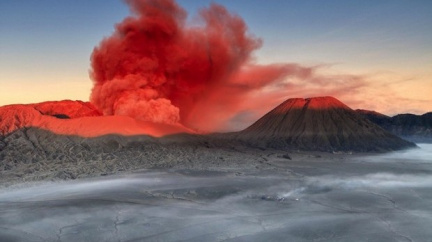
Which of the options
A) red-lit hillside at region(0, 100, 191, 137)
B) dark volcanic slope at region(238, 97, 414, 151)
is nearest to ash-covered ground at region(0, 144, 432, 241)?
red-lit hillside at region(0, 100, 191, 137)

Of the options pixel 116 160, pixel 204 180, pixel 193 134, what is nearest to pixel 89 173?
pixel 116 160

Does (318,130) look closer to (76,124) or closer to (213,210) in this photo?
(76,124)

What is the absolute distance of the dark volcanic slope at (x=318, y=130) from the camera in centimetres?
12750

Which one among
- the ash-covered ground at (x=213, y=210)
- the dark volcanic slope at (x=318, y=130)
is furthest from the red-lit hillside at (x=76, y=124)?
the dark volcanic slope at (x=318, y=130)

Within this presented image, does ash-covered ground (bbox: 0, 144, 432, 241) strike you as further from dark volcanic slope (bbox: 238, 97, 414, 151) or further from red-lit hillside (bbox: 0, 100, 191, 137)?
dark volcanic slope (bbox: 238, 97, 414, 151)

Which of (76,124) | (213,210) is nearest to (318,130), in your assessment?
(76,124)

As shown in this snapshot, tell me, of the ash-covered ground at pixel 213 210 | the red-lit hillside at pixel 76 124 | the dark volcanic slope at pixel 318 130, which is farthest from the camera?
the dark volcanic slope at pixel 318 130

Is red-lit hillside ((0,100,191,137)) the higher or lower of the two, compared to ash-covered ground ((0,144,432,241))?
higher

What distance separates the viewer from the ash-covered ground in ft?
75.4

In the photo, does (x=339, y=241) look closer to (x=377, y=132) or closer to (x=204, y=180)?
(x=204, y=180)

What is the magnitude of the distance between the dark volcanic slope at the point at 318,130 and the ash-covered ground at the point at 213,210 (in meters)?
81.3

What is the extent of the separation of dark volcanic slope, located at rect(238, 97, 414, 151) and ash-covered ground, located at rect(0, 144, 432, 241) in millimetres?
81309

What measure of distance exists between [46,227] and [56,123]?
46.8m

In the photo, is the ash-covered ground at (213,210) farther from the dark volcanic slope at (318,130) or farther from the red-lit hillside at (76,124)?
the dark volcanic slope at (318,130)
